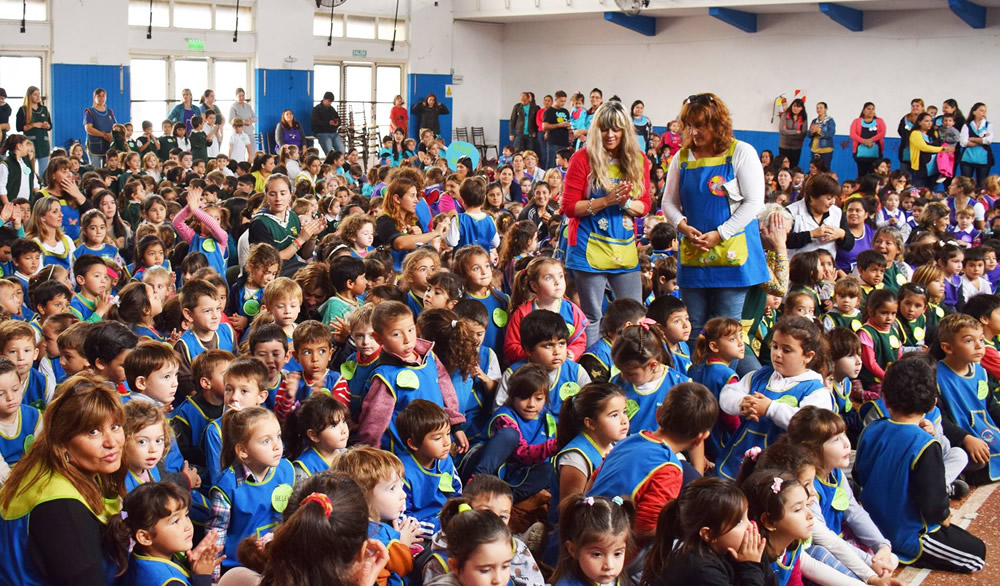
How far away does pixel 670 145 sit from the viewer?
53.1 ft

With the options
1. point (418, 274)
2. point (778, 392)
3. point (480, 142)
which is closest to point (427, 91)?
point (480, 142)

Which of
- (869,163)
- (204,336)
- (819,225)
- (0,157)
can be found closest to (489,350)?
(204,336)

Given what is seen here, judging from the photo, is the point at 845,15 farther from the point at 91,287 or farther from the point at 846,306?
the point at 91,287

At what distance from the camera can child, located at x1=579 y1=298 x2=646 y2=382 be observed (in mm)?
4801

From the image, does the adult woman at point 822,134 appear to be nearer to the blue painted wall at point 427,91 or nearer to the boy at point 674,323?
the blue painted wall at point 427,91

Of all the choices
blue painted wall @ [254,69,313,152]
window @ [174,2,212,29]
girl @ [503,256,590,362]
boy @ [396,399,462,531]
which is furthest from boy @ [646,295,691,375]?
blue painted wall @ [254,69,313,152]

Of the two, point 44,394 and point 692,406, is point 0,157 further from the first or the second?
point 692,406

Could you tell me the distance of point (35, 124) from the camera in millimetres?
13859

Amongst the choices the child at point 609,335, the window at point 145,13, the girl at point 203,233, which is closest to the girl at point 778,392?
the child at point 609,335

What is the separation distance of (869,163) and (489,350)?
11849 millimetres

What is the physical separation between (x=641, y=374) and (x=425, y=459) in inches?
38.1

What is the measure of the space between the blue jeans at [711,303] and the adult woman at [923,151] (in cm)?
969

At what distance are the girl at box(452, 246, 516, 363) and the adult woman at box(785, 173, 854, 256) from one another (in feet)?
6.61

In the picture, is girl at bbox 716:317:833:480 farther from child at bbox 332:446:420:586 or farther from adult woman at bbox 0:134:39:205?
adult woman at bbox 0:134:39:205
